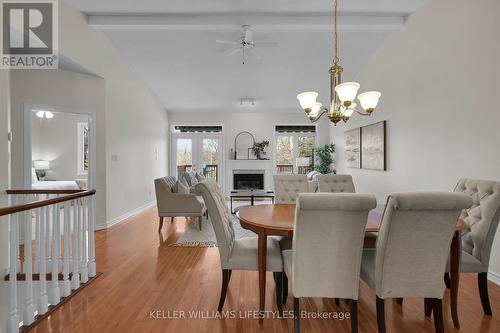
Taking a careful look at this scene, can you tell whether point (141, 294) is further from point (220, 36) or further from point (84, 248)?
point (220, 36)

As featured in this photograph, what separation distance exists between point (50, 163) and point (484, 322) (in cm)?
932

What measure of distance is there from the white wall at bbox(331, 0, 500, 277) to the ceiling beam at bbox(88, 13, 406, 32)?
50 cm

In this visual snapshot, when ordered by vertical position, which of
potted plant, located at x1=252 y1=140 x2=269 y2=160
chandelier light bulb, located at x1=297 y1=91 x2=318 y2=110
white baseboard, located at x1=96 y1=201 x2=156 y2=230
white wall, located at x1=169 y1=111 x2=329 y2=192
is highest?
white wall, located at x1=169 y1=111 x2=329 y2=192

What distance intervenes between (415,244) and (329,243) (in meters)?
0.51

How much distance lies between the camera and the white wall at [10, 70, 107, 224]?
12.5 ft

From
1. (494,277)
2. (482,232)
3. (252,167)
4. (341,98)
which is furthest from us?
(252,167)

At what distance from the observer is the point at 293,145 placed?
8297 mm

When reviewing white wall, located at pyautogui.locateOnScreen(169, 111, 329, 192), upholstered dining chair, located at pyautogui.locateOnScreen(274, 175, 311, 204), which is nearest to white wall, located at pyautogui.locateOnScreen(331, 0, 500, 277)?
upholstered dining chair, located at pyautogui.locateOnScreen(274, 175, 311, 204)

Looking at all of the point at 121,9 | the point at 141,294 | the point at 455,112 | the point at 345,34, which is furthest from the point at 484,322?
the point at 121,9

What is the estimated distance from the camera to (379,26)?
13.6 ft

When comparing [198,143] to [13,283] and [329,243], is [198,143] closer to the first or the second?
[13,283]

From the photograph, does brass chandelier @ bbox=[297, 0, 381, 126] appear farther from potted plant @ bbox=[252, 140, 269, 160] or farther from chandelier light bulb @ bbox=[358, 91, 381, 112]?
potted plant @ bbox=[252, 140, 269, 160]

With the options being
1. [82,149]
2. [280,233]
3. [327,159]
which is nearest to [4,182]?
[280,233]

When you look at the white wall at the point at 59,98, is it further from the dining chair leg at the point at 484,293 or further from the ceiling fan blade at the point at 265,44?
the dining chair leg at the point at 484,293
